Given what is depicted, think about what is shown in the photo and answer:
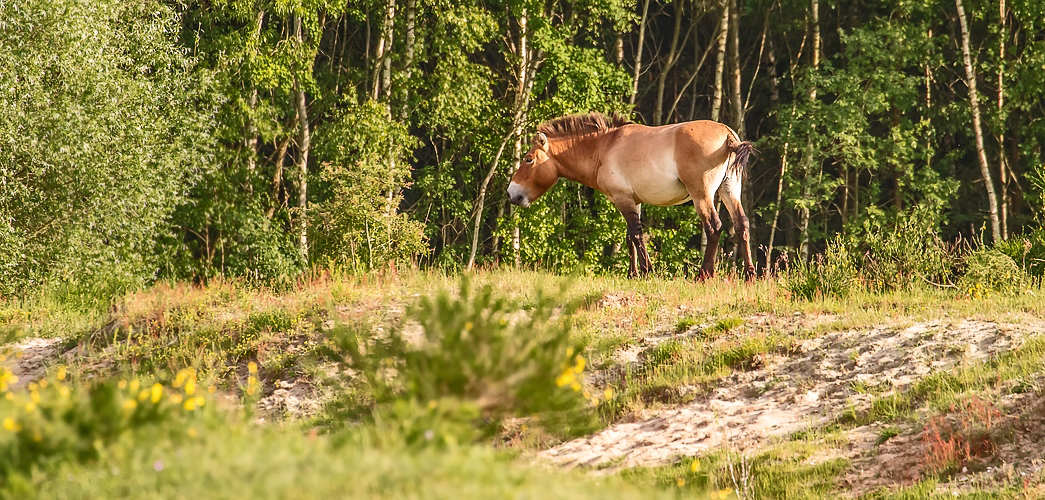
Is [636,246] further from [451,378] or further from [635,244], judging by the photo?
[451,378]

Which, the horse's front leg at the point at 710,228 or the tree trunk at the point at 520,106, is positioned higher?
the tree trunk at the point at 520,106

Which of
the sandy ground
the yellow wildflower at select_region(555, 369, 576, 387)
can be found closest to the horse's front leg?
the sandy ground

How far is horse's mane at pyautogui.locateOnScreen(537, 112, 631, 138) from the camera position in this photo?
52.6ft

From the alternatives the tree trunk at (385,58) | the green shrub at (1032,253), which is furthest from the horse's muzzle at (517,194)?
the tree trunk at (385,58)

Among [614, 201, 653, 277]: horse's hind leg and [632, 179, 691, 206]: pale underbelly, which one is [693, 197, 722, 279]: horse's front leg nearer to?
[632, 179, 691, 206]: pale underbelly

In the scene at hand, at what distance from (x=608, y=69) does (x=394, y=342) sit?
709 inches

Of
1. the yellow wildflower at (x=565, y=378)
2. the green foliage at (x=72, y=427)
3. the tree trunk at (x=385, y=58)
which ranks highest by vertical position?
the tree trunk at (x=385, y=58)

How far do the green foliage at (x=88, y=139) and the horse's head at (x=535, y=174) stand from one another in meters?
6.72

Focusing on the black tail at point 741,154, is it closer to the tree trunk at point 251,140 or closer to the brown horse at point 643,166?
the brown horse at point 643,166

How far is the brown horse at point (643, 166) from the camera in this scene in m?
14.8

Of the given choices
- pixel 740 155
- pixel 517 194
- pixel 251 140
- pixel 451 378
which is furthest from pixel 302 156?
pixel 451 378

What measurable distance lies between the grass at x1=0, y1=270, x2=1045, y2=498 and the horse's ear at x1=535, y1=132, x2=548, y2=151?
2223mm

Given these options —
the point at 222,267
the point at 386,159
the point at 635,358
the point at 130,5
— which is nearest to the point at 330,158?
the point at 386,159

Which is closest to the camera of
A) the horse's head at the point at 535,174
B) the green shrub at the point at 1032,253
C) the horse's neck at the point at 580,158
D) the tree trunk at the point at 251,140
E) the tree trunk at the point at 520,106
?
the green shrub at the point at 1032,253
